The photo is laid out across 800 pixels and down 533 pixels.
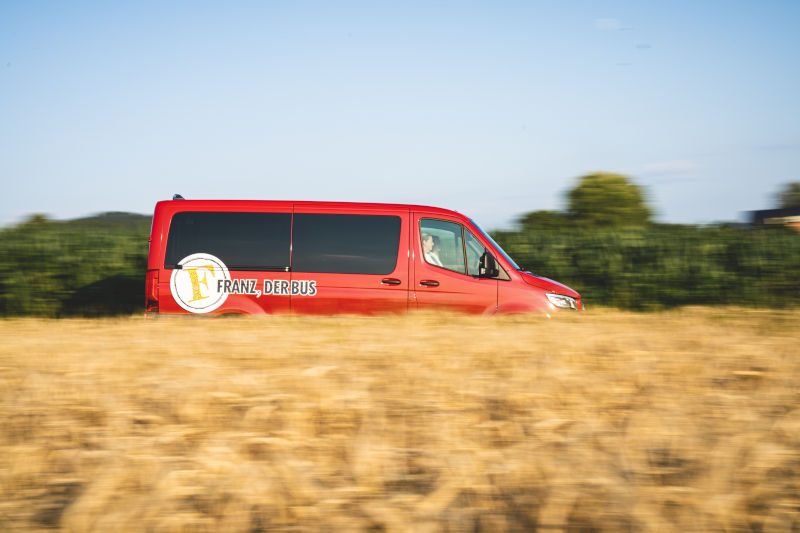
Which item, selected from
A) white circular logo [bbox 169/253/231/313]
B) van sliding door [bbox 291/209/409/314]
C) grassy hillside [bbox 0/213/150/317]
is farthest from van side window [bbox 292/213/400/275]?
grassy hillside [bbox 0/213/150/317]

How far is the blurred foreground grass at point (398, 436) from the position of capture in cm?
160

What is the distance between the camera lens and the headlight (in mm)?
7527

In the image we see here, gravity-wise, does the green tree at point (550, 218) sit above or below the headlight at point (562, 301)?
above

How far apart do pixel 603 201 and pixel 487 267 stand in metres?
18.0

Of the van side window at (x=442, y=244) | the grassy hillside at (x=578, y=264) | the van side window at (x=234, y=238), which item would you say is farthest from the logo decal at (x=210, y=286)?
the grassy hillside at (x=578, y=264)

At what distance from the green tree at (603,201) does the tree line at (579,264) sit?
411 inches

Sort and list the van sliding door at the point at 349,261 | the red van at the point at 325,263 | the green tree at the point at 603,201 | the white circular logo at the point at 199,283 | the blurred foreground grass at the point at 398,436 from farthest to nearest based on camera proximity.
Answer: the green tree at the point at 603,201, the van sliding door at the point at 349,261, the red van at the point at 325,263, the white circular logo at the point at 199,283, the blurred foreground grass at the point at 398,436

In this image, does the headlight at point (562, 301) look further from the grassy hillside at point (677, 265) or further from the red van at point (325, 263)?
the grassy hillside at point (677, 265)

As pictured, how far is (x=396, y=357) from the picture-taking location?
2062 mm

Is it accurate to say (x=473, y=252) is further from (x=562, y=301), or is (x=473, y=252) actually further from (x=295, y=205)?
(x=295, y=205)

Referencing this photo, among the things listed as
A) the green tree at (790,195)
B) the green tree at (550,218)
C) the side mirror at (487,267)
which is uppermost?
the green tree at (790,195)

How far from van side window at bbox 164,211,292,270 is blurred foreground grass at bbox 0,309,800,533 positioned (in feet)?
16.5

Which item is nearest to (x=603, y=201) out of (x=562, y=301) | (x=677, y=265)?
(x=677, y=265)

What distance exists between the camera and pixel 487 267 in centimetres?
736
